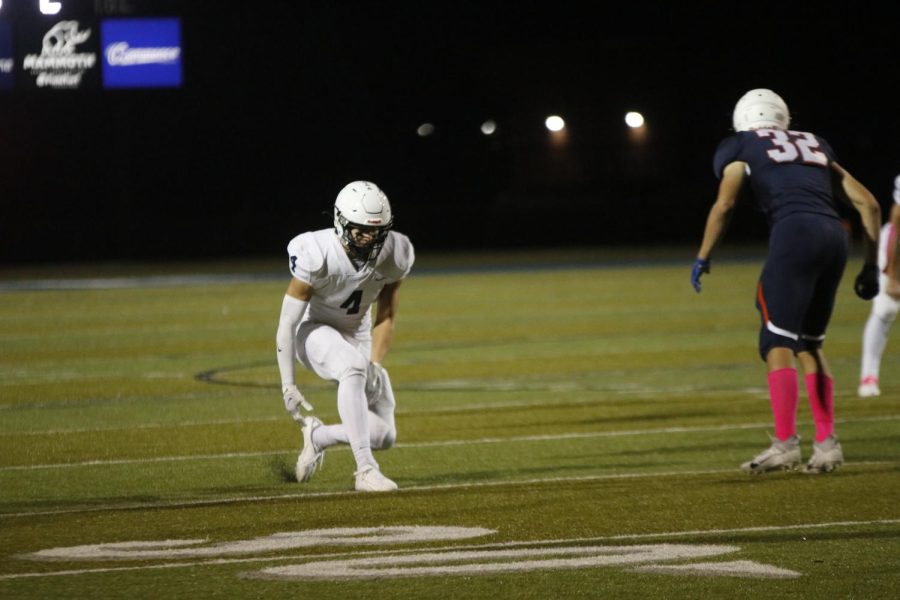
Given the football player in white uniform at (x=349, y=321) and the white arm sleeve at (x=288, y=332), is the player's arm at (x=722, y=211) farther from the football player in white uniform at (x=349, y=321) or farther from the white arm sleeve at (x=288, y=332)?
the white arm sleeve at (x=288, y=332)

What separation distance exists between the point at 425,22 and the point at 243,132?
5300 millimetres

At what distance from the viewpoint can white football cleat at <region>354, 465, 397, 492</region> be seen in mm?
6473

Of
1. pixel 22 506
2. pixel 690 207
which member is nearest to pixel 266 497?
pixel 22 506

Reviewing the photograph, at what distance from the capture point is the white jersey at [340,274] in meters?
6.63

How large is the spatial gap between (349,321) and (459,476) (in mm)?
823

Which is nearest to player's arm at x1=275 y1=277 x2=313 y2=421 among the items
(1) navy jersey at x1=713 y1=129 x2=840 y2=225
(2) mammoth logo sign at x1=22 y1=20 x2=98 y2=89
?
(1) navy jersey at x1=713 y1=129 x2=840 y2=225

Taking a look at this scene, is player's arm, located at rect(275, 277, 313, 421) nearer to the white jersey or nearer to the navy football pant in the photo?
the white jersey

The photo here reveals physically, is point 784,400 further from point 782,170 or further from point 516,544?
point 516,544

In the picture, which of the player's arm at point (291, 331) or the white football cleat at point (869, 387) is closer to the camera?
the player's arm at point (291, 331)

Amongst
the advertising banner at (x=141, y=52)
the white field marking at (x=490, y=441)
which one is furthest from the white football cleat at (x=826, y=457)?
the advertising banner at (x=141, y=52)

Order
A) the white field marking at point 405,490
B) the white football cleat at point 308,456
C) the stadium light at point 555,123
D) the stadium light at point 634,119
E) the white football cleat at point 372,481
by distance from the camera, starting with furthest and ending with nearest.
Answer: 1. the stadium light at point 555,123
2. the stadium light at point 634,119
3. the white football cleat at point 308,456
4. the white football cleat at point 372,481
5. the white field marking at point 405,490

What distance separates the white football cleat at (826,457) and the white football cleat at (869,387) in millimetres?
2873

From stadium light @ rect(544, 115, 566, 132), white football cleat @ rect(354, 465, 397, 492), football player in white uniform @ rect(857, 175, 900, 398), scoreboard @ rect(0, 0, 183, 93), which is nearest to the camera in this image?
white football cleat @ rect(354, 465, 397, 492)

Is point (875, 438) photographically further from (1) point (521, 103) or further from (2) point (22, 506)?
(1) point (521, 103)
